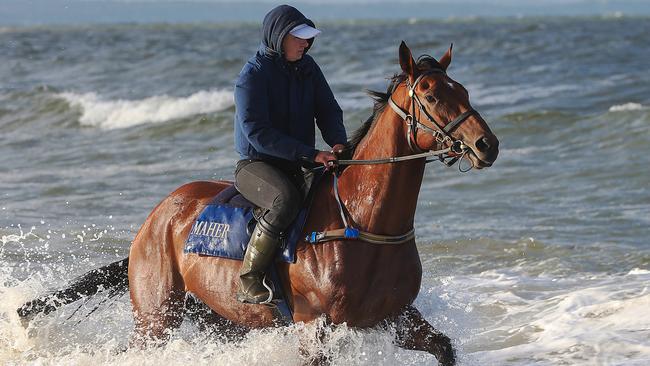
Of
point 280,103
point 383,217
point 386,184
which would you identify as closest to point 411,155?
point 386,184

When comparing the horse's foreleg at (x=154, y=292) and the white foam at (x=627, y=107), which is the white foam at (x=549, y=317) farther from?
the white foam at (x=627, y=107)

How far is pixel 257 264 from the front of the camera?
5730mm

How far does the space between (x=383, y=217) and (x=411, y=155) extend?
381mm

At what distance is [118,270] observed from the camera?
6891 millimetres

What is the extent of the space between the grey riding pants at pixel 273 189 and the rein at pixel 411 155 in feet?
0.61

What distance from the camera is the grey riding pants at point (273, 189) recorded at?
5684 mm

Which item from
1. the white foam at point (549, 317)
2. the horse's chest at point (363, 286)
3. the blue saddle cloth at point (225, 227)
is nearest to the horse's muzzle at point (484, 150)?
the horse's chest at point (363, 286)

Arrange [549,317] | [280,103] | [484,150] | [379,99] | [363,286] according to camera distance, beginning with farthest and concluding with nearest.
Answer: [549,317] → [280,103] → [379,99] → [363,286] → [484,150]

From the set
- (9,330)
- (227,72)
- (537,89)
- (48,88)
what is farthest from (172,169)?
(227,72)

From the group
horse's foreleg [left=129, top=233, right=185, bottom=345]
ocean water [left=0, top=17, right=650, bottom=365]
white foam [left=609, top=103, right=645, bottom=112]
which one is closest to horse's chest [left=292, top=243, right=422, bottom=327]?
ocean water [left=0, top=17, right=650, bottom=365]

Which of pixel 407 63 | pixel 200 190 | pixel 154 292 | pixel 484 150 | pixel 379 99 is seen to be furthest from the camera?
pixel 200 190

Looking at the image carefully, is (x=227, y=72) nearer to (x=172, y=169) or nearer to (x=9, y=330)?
(x=172, y=169)

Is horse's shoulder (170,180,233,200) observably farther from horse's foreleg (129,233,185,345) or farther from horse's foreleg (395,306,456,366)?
horse's foreleg (395,306,456,366)

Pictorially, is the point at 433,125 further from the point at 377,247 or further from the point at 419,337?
the point at 419,337
